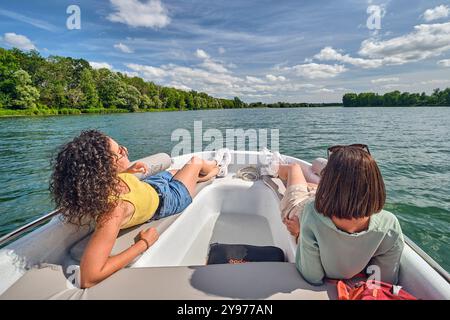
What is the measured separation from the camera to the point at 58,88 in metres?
32.6

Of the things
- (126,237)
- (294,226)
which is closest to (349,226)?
(294,226)

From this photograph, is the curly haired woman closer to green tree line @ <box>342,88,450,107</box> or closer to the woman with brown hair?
the woman with brown hair

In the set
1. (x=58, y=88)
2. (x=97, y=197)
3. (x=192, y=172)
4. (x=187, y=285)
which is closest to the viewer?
(x=187, y=285)

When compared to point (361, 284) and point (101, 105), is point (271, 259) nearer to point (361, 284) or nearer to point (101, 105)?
point (361, 284)

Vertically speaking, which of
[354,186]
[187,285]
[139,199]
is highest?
[354,186]

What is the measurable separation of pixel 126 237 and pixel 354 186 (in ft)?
4.72

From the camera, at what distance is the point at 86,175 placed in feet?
4.29

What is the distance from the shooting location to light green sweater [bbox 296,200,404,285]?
1028 mm

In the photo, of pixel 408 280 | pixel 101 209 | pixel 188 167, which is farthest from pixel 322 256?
pixel 188 167

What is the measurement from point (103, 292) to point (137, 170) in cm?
155

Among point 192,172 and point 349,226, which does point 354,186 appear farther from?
point 192,172

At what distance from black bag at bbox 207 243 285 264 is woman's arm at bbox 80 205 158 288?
59cm

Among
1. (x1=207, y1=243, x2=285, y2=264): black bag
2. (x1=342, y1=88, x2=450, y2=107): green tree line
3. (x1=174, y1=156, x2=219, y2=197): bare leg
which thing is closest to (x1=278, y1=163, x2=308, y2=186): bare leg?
(x1=207, y1=243, x2=285, y2=264): black bag

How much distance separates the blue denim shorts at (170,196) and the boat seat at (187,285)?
2.37ft
